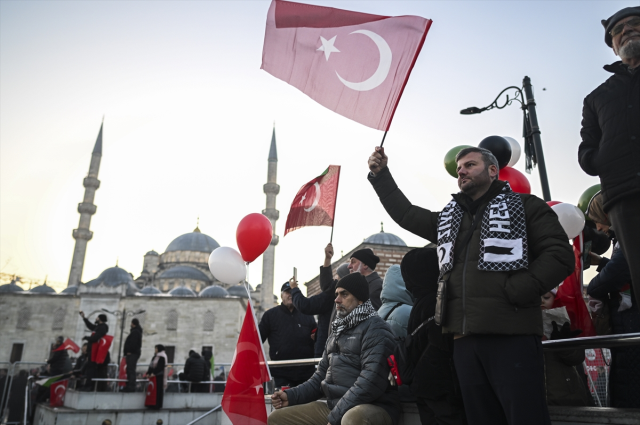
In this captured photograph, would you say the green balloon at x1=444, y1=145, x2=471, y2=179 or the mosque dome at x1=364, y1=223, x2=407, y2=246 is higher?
the mosque dome at x1=364, y1=223, x2=407, y2=246

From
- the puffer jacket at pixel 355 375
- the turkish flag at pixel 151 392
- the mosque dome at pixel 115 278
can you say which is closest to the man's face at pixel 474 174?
the puffer jacket at pixel 355 375

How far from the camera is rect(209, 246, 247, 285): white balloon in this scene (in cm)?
631

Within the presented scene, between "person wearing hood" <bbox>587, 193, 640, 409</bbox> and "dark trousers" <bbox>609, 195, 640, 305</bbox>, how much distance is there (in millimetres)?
568

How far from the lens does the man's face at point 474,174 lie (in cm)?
223

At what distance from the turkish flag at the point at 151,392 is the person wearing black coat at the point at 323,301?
6.28 m

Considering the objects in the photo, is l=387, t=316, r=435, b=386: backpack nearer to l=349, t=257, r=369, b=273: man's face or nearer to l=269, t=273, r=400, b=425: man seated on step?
l=269, t=273, r=400, b=425: man seated on step

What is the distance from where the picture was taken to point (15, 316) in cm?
3475

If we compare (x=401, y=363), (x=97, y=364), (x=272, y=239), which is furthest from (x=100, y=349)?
(x=272, y=239)

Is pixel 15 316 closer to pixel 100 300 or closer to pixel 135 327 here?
pixel 100 300

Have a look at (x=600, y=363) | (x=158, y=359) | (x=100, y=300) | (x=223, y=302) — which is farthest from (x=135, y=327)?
(x=100, y=300)

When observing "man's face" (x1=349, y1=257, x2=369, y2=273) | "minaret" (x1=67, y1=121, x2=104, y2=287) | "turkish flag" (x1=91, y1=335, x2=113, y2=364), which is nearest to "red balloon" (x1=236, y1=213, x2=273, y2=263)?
"man's face" (x1=349, y1=257, x2=369, y2=273)

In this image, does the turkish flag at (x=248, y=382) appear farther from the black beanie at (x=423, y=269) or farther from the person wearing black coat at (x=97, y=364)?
the person wearing black coat at (x=97, y=364)

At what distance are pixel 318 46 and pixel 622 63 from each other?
190cm

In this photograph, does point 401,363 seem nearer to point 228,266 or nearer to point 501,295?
point 501,295
